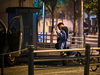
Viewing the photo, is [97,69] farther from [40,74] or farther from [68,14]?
[68,14]

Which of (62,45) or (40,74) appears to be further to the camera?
(62,45)

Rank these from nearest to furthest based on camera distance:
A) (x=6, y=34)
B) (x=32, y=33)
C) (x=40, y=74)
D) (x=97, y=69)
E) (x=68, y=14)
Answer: (x=40, y=74) < (x=97, y=69) < (x=6, y=34) < (x=32, y=33) < (x=68, y=14)

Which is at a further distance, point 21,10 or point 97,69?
point 21,10

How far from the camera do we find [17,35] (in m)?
8.69

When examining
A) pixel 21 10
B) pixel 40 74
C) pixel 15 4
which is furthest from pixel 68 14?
pixel 40 74

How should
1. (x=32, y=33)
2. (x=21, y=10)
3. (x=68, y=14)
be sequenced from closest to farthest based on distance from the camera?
(x=21, y=10) < (x=32, y=33) < (x=68, y=14)

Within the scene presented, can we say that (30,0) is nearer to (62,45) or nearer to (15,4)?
(15,4)

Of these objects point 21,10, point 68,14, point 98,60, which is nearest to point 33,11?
point 21,10

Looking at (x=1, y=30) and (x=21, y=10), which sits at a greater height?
(x=21, y=10)

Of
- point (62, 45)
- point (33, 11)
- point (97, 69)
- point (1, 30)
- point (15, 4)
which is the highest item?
point (15, 4)

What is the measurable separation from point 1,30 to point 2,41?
616 millimetres

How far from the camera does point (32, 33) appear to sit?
38.3ft

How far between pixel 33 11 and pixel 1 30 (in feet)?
9.58

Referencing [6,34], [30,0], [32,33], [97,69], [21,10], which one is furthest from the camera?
[30,0]
